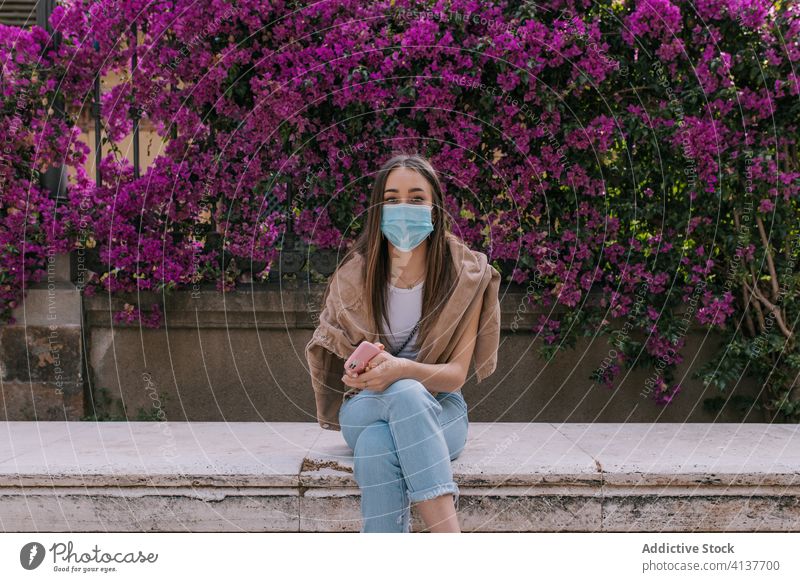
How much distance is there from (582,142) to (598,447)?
169 cm

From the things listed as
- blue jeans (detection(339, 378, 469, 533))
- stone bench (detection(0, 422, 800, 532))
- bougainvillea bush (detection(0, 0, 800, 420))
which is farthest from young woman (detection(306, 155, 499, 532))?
bougainvillea bush (detection(0, 0, 800, 420))

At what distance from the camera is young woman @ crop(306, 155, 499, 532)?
2.54m

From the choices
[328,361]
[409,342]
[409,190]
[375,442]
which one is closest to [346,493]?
[375,442]

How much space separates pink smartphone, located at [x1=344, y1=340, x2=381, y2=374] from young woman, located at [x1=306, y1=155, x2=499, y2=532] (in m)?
0.02

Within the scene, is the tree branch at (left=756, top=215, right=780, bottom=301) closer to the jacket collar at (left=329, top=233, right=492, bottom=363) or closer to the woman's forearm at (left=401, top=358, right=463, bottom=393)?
the jacket collar at (left=329, top=233, right=492, bottom=363)

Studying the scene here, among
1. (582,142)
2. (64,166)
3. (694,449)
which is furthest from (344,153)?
(694,449)

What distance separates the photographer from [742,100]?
4.01 metres

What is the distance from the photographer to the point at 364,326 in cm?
292

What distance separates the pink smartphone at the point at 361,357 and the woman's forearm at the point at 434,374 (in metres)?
0.12

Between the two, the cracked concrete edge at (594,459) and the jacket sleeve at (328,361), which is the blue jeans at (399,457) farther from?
the cracked concrete edge at (594,459)

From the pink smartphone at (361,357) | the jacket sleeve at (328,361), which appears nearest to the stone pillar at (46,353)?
the jacket sleeve at (328,361)

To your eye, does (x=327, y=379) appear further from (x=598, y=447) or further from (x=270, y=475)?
(x=598, y=447)

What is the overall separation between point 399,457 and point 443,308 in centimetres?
60

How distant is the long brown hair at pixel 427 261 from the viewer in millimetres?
2943
